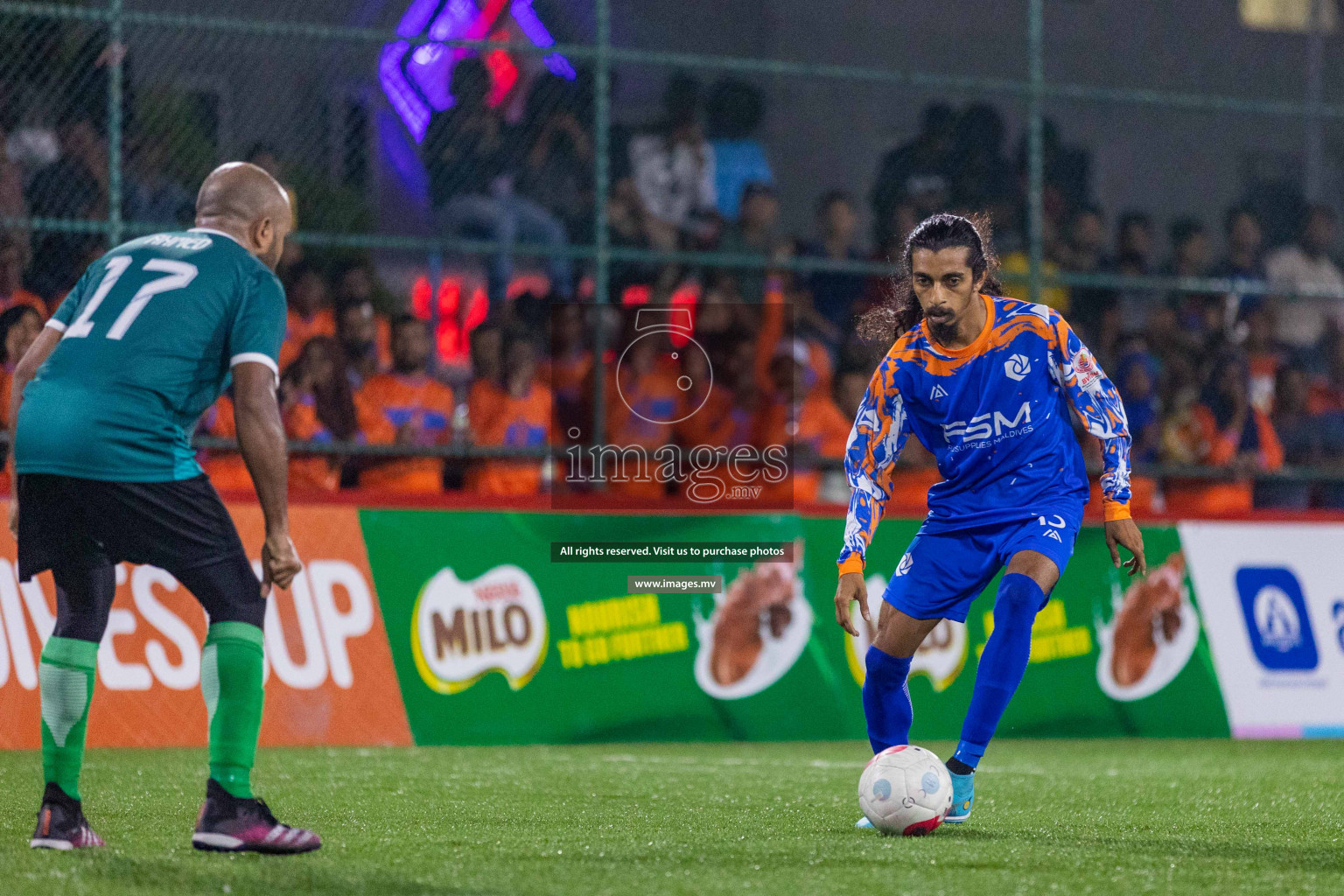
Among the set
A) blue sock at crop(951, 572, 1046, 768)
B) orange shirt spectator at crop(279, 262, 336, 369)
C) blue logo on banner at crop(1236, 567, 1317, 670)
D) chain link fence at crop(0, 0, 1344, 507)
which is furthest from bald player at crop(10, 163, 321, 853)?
blue logo on banner at crop(1236, 567, 1317, 670)

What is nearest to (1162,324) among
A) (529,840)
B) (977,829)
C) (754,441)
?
(754,441)

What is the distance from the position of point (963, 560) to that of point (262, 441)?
2550 mm

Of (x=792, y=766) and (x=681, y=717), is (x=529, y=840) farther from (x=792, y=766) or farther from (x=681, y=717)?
(x=681, y=717)

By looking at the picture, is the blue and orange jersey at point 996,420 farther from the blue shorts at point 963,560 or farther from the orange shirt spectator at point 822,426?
the orange shirt spectator at point 822,426

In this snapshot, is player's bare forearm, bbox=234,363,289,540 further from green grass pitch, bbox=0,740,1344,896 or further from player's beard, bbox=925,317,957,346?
player's beard, bbox=925,317,957,346

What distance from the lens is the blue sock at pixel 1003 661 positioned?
19.6 feet

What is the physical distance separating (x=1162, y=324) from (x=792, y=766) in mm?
5847

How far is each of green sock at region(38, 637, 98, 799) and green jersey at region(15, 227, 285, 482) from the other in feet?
1.78

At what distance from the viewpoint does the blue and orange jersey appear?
20.2 ft

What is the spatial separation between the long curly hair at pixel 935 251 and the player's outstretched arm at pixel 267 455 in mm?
2345

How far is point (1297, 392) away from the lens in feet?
41.7

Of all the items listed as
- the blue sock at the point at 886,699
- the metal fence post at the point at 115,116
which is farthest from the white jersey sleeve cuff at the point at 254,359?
the metal fence post at the point at 115,116

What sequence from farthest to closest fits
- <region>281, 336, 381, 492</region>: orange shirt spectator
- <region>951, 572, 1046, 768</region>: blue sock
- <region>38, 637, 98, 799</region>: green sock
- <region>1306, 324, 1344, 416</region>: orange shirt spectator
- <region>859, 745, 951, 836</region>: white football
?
1. <region>1306, 324, 1344, 416</region>: orange shirt spectator
2. <region>281, 336, 381, 492</region>: orange shirt spectator
3. <region>951, 572, 1046, 768</region>: blue sock
4. <region>859, 745, 951, 836</region>: white football
5. <region>38, 637, 98, 799</region>: green sock

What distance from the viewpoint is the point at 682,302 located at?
11742 millimetres
